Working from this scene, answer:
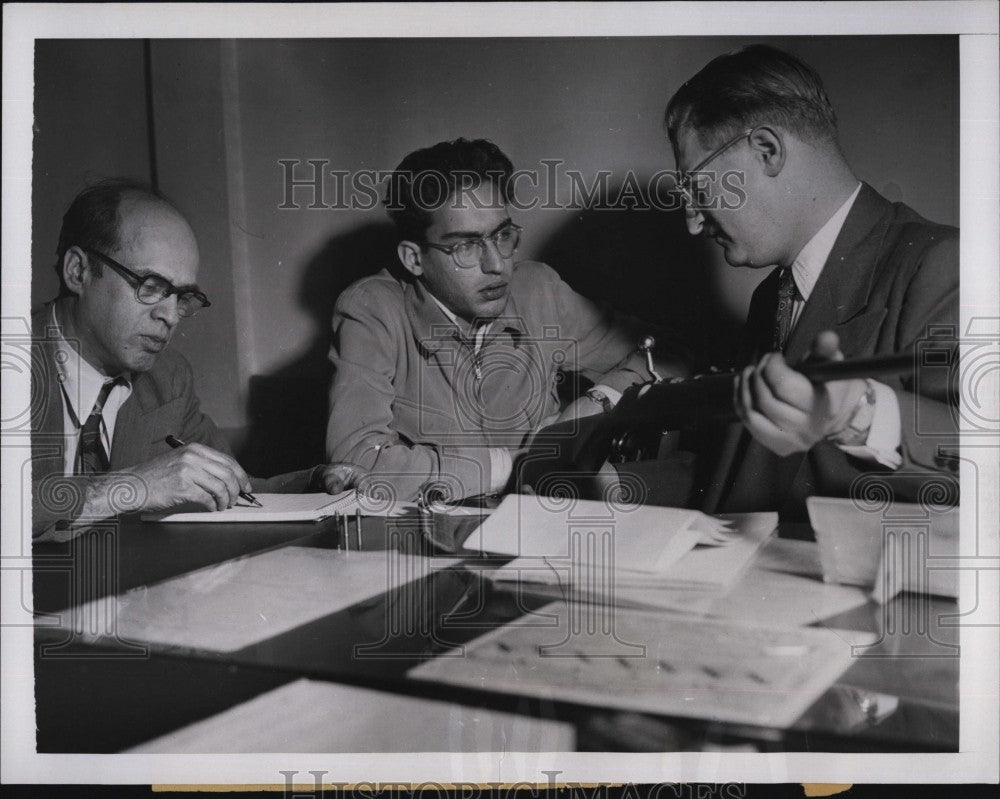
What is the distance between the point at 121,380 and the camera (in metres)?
1.28

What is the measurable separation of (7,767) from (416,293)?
859 millimetres

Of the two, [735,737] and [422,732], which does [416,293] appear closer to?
Answer: [422,732]

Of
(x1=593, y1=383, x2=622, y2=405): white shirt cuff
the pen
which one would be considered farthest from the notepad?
(x1=593, y1=383, x2=622, y2=405): white shirt cuff

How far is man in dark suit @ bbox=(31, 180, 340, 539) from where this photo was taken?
127cm

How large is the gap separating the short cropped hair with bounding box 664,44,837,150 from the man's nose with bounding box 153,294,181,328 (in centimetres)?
70

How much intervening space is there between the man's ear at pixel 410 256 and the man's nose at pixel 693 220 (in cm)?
35

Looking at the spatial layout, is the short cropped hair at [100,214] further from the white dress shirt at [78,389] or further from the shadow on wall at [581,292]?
the shadow on wall at [581,292]

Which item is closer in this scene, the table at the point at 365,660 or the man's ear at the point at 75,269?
the table at the point at 365,660

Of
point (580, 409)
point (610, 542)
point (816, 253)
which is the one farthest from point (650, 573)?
point (816, 253)

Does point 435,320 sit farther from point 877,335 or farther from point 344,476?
point 877,335

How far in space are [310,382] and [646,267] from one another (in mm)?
472

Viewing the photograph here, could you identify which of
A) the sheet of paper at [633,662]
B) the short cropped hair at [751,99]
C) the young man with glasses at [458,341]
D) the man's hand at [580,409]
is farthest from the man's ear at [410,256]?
the sheet of paper at [633,662]

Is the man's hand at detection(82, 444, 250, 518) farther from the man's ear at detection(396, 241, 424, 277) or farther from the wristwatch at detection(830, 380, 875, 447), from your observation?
the wristwatch at detection(830, 380, 875, 447)

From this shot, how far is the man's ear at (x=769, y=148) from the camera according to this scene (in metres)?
1.22
